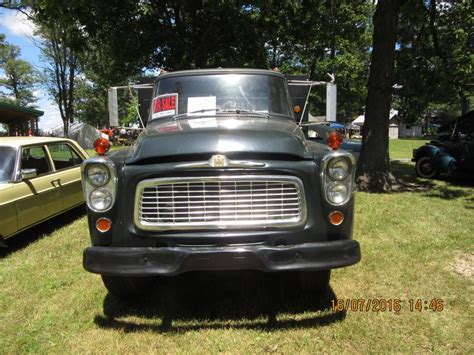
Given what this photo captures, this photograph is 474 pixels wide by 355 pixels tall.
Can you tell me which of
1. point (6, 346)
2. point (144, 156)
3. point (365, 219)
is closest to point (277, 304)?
point (144, 156)

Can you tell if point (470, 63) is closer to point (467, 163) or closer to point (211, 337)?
point (467, 163)

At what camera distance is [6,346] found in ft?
11.7

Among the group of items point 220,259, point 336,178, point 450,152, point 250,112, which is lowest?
point 220,259

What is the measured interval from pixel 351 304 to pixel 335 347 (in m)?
0.76

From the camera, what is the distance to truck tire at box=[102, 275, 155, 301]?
4.02 meters

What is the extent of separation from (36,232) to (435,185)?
9.05 m

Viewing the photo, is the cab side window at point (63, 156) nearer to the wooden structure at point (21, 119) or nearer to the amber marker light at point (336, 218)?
the amber marker light at point (336, 218)

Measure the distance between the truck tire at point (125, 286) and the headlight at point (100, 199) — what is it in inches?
31.6

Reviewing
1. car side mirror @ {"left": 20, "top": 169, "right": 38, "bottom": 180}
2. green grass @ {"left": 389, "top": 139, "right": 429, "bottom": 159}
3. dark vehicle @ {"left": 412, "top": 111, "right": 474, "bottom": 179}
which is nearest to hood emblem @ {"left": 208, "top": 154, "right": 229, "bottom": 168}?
car side mirror @ {"left": 20, "top": 169, "right": 38, "bottom": 180}

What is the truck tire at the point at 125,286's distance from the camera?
4.02 meters

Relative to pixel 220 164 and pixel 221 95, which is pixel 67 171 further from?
pixel 220 164

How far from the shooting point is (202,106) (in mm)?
4840

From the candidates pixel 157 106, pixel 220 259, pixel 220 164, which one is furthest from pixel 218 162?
pixel 157 106

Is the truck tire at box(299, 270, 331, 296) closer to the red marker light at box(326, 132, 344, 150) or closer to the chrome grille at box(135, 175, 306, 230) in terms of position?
the chrome grille at box(135, 175, 306, 230)
